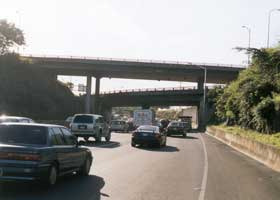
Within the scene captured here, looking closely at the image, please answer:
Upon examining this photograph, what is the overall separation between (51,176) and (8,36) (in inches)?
2868

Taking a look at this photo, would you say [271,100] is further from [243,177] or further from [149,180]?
[149,180]

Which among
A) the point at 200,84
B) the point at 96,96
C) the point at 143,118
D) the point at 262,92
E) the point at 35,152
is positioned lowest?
the point at 35,152

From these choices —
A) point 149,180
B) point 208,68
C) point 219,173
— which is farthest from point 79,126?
point 208,68

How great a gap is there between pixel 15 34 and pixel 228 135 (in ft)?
165

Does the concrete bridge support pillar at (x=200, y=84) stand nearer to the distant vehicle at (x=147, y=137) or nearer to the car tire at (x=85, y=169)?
the distant vehicle at (x=147, y=137)

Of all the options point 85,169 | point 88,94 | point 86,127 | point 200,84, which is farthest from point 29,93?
point 85,169

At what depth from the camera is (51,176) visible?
38.8 feet

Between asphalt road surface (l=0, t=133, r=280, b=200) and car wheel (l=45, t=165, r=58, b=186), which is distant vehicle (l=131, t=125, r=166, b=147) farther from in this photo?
car wheel (l=45, t=165, r=58, b=186)

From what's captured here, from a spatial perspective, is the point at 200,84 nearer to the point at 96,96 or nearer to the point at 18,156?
the point at 96,96

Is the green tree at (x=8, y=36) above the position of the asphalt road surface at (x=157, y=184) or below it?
above

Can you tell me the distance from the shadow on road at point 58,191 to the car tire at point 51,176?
0.42ft

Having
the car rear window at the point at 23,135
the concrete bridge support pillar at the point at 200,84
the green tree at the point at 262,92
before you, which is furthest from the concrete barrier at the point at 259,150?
the concrete bridge support pillar at the point at 200,84

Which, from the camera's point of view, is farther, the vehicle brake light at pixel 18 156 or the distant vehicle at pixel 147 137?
the distant vehicle at pixel 147 137

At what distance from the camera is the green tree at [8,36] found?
8050cm
